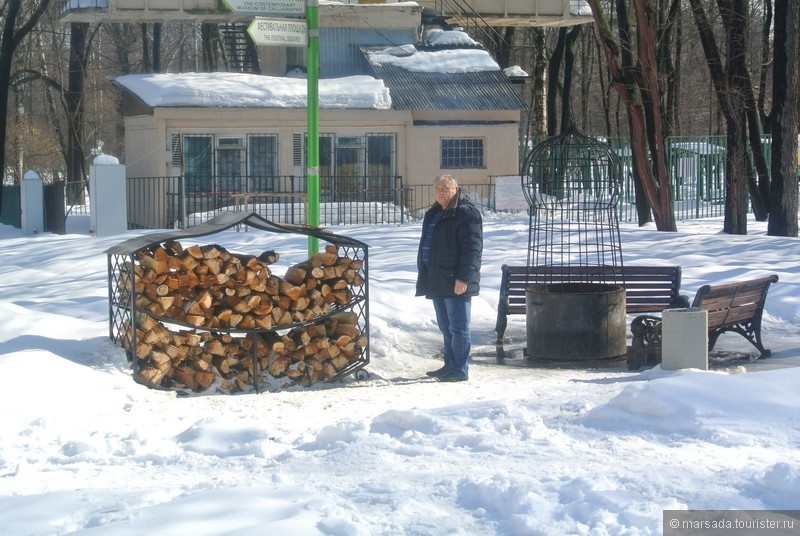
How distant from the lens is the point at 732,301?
33.0 feet

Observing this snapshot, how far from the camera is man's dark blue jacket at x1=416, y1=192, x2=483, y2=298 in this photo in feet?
29.6

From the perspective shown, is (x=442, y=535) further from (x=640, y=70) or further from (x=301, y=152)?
(x=301, y=152)

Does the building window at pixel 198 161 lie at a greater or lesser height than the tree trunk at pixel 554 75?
lesser

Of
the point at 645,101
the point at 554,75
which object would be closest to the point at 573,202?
the point at 645,101

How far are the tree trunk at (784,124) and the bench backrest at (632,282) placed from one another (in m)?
8.50

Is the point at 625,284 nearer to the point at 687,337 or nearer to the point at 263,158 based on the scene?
the point at 687,337

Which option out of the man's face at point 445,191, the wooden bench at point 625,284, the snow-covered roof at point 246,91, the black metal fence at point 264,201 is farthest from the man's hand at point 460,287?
the snow-covered roof at point 246,91

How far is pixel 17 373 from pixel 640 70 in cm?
1497

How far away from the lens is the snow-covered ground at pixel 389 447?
16.2 ft

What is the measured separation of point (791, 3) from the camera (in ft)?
60.4

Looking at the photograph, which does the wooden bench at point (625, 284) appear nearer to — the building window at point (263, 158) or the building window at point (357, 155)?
the building window at point (263, 158)

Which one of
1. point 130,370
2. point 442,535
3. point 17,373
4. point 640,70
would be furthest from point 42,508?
point 640,70

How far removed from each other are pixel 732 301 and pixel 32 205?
17.1m

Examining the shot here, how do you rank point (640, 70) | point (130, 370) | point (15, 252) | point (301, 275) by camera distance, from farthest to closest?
1. point (640, 70)
2. point (15, 252)
3. point (301, 275)
4. point (130, 370)
